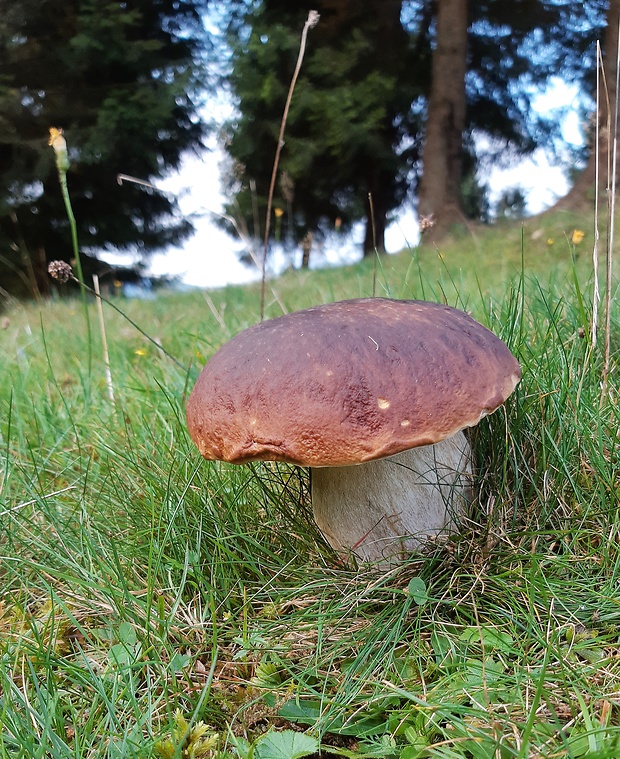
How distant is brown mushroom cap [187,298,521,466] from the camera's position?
3.25 feet

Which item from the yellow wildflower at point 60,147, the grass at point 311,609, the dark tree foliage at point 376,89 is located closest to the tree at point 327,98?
the dark tree foliage at point 376,89

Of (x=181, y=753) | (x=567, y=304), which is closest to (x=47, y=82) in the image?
(x=567, y=304)

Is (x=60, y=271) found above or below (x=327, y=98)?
below

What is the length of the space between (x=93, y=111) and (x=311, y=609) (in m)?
8.75

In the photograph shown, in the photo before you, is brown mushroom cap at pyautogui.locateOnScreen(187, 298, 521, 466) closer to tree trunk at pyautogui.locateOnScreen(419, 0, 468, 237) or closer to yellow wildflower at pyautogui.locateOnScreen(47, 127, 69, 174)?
yellow wildflower at pyautogui.locateOnScreen(47, 127, 69, 174)

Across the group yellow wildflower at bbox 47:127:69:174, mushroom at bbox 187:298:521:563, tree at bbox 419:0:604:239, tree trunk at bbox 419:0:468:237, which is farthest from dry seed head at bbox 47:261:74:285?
tree trunk at bbox 419:0:468:237

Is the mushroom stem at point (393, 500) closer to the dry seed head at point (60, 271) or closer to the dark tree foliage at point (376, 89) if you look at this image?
the dry seed head at point (60, 271)

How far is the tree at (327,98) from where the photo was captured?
7.45m

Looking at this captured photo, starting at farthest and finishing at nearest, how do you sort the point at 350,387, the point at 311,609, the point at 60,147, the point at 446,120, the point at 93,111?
1. the point at 93,111
2. the point at 446,120
3. the point at 60,147
4. the point at 311,609
5. the point at 350,387

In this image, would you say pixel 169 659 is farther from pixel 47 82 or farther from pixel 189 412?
pixel 47 82

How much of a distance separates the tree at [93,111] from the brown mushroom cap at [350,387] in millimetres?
7528

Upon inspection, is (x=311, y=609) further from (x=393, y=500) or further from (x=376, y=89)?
(x=376, y=89)

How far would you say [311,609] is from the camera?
121 centimetres

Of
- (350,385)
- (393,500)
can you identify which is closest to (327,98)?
(393,500)
